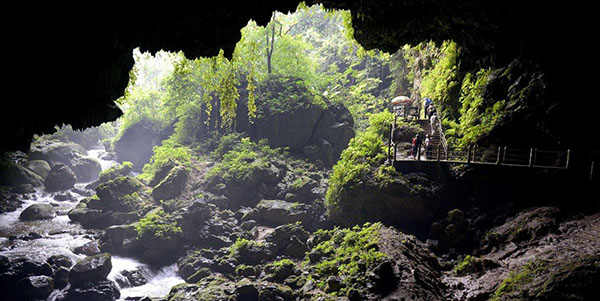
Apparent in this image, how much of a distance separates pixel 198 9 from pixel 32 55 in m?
3.33

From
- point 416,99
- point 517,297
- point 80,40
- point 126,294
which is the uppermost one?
point 416,99

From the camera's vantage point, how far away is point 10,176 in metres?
24.0

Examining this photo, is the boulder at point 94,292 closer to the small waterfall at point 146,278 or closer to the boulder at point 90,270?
the boulder at point 90,270

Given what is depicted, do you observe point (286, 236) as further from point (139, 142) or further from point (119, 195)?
point (139, 142)

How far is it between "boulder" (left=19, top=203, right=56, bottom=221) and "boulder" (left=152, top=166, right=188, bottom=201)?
6.51m

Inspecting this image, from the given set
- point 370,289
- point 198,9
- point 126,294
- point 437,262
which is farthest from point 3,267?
point 437,262

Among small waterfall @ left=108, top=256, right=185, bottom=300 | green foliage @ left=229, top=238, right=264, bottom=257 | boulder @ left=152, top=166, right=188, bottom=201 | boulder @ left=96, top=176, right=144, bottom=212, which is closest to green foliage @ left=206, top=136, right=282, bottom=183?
boulder @ left=152, top=166, right=188, bottom=201

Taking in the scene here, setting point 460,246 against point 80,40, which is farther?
point 460,246

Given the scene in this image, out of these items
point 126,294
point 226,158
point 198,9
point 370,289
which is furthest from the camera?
point 226,158

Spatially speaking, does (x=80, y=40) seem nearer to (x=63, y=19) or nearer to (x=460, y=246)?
(x=63, y=19)

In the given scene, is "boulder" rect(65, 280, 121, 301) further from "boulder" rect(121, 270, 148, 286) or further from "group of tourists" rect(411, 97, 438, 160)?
"group of tourists" rect(411, 97, 438, 160)

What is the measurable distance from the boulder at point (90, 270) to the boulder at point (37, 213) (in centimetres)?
951

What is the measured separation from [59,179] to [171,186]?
39.1ft

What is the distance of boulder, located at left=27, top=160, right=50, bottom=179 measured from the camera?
27.2 metres
